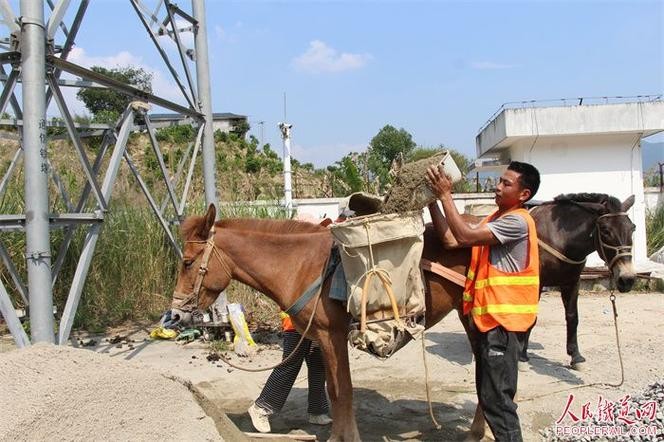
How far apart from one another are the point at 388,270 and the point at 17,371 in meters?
2.13

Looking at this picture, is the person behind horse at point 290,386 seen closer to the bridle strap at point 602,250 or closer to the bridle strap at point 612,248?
the bridle strap at point 602,250

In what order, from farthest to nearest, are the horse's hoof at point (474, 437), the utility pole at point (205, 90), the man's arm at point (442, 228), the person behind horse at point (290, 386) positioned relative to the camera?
the utility pole at point (205, 90) → the person behind horse at point (290, 386) → the horse's hoof at point (474, 437) → the man's arm at point (442, 228)

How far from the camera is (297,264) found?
3635 mm

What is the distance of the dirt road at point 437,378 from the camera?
4.32 metres

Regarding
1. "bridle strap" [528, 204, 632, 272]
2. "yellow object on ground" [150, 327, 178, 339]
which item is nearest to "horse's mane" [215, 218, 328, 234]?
"bridle strap" [528, 204, 632, 272]

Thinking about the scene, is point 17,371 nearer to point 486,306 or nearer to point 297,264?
point 297,264

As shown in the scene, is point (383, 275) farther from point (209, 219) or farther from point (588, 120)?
point (588, 120)

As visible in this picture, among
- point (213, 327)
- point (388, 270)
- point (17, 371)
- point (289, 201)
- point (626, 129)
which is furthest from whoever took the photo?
point (626, 129)

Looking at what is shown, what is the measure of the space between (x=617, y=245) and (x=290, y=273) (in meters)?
3.22

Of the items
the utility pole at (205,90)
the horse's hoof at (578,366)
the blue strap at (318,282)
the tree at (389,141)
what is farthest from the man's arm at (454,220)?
the tree at (389,141)

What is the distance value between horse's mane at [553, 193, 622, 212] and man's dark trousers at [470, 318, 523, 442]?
271cm

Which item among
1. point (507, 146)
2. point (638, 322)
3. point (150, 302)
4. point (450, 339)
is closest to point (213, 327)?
point (150, 302)

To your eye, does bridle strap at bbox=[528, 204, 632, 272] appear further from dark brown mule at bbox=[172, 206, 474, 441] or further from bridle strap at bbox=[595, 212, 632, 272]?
dark brown mule at bbox=[172, 206, 474, 441]

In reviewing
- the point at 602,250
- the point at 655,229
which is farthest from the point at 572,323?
the point at 655,229
